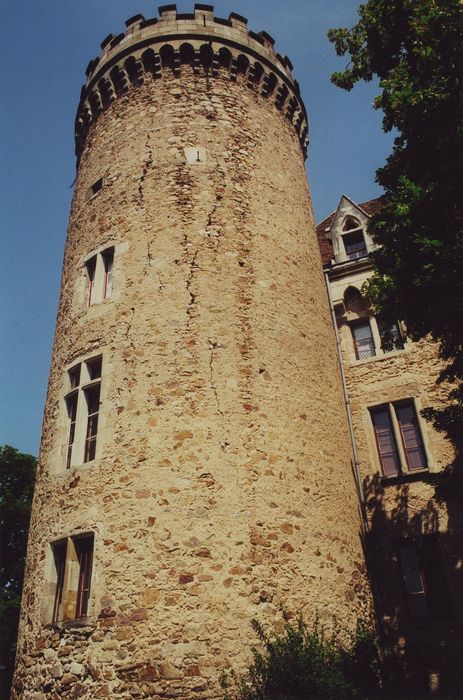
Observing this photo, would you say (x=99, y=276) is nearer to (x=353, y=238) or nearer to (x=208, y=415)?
(x=208, y=415)

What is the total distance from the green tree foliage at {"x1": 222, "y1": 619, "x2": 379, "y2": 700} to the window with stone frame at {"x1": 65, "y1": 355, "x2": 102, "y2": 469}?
450 centimetres

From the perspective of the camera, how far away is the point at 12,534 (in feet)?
92.0

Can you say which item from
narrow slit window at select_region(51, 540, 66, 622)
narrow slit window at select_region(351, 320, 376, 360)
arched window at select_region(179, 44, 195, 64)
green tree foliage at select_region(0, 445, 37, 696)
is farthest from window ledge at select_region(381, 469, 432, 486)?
green tree foliage at select_region(0, 445, 37, 696)

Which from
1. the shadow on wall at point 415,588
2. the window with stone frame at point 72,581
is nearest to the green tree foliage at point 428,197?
the shadow on wall at point 415,588

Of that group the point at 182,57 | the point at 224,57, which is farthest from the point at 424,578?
the point at 182,57

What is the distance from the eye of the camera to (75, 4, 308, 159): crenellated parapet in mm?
15109

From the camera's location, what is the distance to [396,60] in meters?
10.6

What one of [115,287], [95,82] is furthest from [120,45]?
[115,287]

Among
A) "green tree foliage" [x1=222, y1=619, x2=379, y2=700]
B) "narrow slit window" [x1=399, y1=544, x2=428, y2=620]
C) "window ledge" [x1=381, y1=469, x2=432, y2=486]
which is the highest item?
"window ledge" [x1=381, y1=469, x2=432, y2=486]

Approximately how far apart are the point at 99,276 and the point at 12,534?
20.3m

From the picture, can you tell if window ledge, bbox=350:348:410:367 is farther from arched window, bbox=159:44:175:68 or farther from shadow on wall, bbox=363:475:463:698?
arched window, bbox=159:44:175:68

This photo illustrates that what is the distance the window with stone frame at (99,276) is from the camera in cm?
1256

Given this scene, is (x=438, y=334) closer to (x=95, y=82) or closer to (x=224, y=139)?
(x=224, y=139)

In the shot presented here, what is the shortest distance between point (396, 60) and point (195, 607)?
10.2 meters
